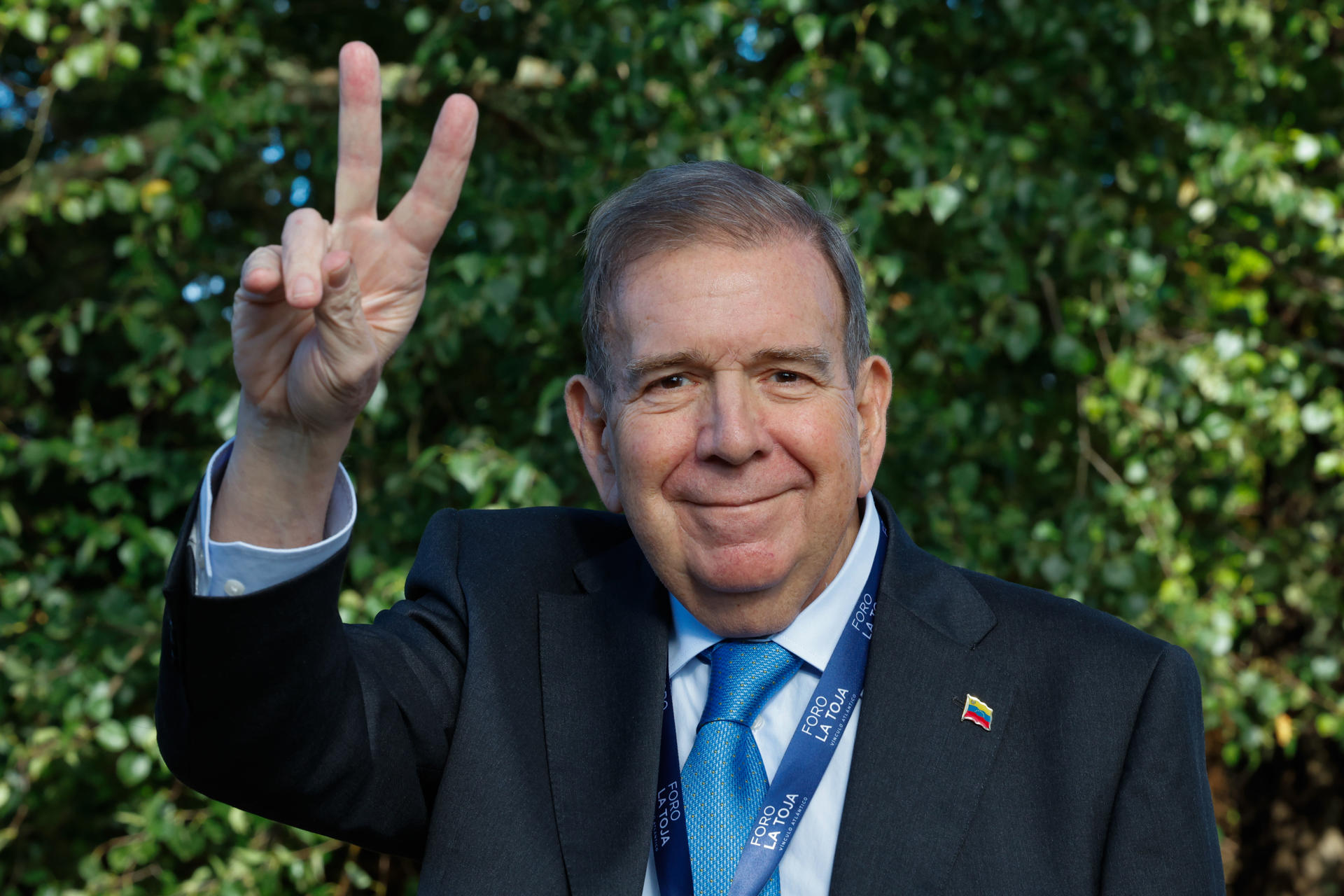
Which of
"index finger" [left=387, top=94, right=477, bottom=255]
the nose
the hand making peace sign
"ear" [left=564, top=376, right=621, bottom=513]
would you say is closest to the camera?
the hand making peace sign

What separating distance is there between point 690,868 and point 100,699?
87.8 inches

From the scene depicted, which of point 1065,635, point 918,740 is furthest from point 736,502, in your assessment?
point 1065,635

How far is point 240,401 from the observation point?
1444mm

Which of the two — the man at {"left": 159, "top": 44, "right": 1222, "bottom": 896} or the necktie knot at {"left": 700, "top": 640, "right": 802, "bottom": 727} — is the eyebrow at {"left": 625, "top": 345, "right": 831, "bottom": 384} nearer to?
the man at {"left": 159, "top": 44, "right": 1222, "bottom": 896}

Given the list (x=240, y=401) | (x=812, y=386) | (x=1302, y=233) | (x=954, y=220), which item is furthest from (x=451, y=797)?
(x=1302, y=233)

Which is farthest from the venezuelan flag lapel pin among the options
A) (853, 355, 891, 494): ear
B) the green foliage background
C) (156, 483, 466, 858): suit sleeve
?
the green foliage background

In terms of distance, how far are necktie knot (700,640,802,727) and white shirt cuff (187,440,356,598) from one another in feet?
1.94

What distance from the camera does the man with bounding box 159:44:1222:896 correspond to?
1424mm

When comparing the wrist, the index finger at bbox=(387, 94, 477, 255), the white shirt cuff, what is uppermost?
the index finger at bbox=(387, 94, 477, 255)

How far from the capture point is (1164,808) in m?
1.58

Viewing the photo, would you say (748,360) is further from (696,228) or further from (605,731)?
(605,731)

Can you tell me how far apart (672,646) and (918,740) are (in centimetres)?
41

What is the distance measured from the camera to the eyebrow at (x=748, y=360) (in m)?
1.71

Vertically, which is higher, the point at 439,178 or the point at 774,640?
the point at 439,178
